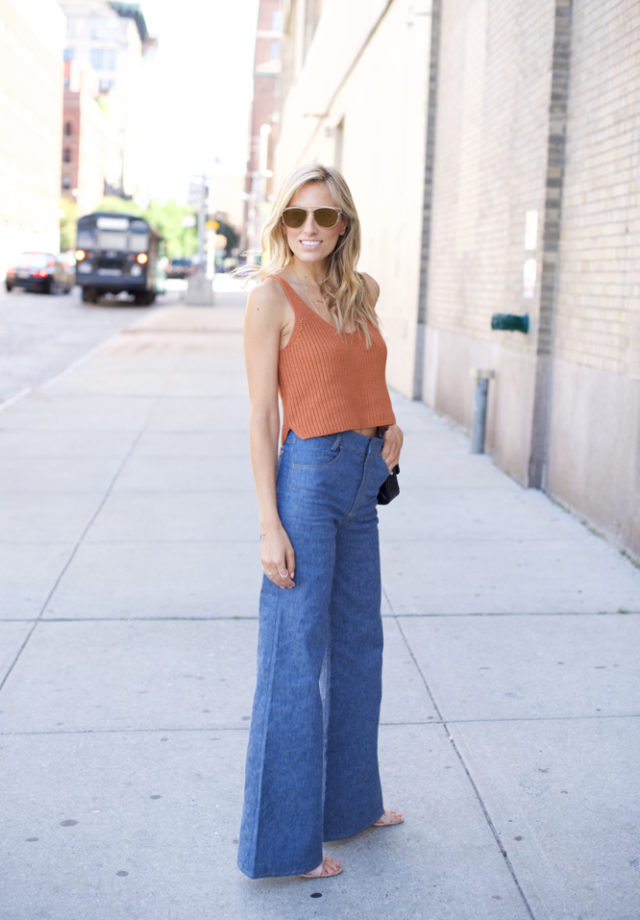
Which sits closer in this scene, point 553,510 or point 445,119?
point 553,510

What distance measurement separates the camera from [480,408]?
1002cm

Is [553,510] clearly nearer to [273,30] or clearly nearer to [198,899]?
[198,899]

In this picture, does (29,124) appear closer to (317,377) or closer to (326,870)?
(317,377)

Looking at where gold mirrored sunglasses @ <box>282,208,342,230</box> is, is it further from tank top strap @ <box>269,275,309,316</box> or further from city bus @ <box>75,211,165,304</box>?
city bus @ <box>75,211,165,304</box>

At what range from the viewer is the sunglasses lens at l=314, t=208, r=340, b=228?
300 centimetres

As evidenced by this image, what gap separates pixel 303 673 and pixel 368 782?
0.51m

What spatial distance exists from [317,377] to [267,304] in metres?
0.22

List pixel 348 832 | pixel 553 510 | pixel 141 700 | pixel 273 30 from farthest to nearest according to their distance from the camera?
1. pixel 273 30
2. pixel 553 510
3. pixel 141 700
4. pixel 348 832

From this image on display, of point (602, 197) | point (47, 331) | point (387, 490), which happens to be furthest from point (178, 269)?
point (387, 490)

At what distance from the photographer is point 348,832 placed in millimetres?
3320

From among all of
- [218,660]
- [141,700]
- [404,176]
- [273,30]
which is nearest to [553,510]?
[218,660]

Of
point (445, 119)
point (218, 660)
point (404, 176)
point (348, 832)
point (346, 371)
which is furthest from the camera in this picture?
point (404, 176)

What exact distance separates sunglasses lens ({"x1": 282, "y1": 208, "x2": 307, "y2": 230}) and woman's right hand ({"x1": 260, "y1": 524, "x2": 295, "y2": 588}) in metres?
0.76

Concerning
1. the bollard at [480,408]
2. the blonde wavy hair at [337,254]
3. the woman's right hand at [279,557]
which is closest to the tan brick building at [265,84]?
the bollard at [480,408]
